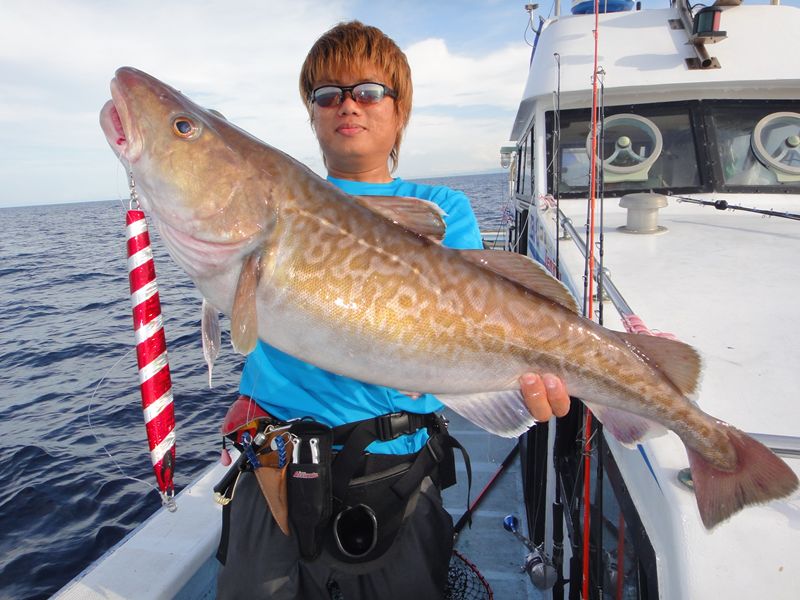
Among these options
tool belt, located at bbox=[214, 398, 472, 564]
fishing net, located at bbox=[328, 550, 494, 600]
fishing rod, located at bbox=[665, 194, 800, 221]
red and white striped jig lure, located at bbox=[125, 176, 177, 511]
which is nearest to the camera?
tool belt, located at bbox=[214, 398, 472, 564]

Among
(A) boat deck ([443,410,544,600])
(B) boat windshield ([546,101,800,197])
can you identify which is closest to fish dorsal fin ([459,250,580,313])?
(A) boat deck ([443,410,544,600])

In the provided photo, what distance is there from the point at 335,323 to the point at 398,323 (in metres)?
0.25

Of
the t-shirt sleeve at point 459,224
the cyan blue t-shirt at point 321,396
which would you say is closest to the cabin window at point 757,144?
the t-shirt sleeve at point 459,224

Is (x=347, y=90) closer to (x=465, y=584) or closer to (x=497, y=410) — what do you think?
(x=497, y=410)

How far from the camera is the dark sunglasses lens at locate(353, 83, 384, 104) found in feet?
8.77

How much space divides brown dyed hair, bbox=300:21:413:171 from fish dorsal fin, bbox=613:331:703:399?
1.69m

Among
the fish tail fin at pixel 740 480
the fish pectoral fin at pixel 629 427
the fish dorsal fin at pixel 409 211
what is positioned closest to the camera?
the fish tail fin at pixel 740 480

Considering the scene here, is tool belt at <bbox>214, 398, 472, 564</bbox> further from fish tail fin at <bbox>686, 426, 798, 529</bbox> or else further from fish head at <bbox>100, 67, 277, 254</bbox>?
fish tail fin at <bbox>686, 426, 798, 529</bbox>

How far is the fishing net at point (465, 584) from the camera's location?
3883 mm

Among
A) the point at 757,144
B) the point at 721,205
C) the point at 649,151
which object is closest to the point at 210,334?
the point at 721,205

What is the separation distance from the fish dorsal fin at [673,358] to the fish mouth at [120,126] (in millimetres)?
2095

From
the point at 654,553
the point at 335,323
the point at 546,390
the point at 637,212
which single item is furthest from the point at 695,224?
the point at 335,323

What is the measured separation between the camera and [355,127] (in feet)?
8.76

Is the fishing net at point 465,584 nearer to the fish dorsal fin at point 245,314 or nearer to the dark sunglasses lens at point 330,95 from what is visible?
the fish dorsal fin at point 245,314
